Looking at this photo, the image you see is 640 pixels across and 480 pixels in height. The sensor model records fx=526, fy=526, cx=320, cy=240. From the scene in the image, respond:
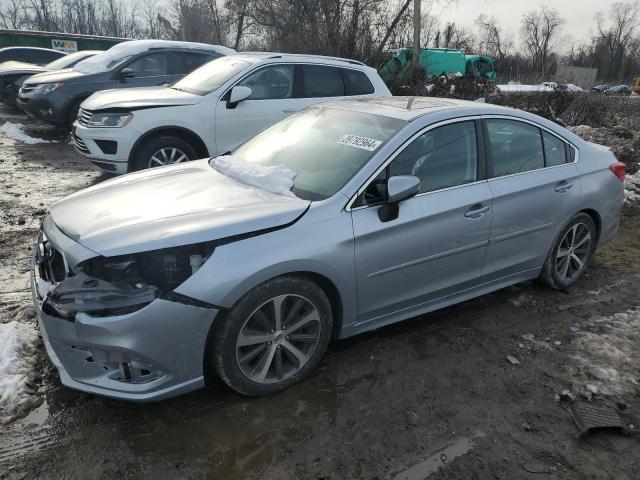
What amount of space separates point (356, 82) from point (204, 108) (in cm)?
235

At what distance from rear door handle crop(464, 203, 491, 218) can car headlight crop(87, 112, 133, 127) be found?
15.5 ft

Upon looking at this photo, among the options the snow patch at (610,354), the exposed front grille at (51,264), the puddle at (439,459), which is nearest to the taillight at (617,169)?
the snow patch at (610,354)

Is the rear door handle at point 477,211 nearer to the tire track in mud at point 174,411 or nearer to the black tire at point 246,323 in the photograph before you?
the tire track in mud at point 174,411

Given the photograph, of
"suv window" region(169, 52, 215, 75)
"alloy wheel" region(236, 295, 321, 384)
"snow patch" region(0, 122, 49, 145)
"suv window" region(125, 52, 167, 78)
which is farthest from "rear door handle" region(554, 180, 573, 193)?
"snow patch" region(0, 122, 49, 145)

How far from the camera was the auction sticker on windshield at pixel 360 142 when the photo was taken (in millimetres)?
3463

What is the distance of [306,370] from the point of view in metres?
3.20

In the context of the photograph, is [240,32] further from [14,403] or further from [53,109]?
[14,403]

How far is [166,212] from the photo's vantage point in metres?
3.02

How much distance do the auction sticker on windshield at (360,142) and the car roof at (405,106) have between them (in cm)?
31

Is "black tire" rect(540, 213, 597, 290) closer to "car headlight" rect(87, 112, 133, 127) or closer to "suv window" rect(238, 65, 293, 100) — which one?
"suv window" rect(238, 65, 293, 100)

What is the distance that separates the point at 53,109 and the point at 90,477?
913cm

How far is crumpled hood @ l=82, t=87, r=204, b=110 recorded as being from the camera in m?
6.73

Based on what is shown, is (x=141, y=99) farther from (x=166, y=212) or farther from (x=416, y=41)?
(x=416, y=41)

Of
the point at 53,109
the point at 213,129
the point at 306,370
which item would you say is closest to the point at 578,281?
the point at 306,370
